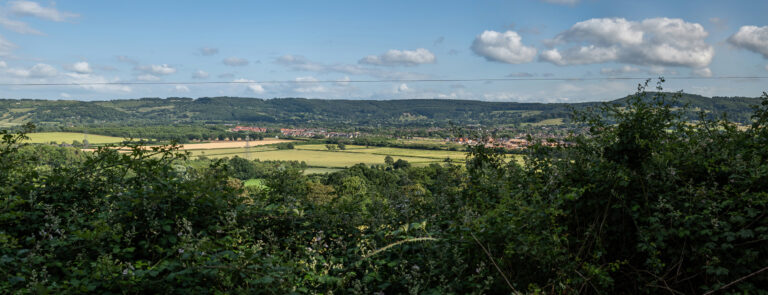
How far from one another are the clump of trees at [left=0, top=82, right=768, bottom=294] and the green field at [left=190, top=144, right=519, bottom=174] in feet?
153

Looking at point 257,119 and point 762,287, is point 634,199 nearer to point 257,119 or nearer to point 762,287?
point 762,287

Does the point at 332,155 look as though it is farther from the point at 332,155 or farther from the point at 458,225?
the point at 458,225

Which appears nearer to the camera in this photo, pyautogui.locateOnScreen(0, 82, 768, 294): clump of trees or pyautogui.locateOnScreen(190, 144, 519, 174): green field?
pyautogui.locateOnScreen(0, 82, 768, 294): clump of trees

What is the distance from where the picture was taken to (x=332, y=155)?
228 ft

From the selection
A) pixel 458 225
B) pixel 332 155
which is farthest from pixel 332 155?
pixel 458 225

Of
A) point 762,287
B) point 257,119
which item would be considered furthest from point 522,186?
point 257,119

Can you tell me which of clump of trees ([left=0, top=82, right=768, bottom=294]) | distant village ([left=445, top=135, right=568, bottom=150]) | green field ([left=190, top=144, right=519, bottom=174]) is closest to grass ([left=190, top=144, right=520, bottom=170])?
green field ([left=190, top=144, right=519, bottom=174])

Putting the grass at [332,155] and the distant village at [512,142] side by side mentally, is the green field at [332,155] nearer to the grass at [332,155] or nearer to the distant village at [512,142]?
the grass at [332,155]

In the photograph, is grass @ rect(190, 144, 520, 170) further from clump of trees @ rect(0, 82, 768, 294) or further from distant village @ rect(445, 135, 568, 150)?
clump of trees @ rect(0, 82, 768, 294)

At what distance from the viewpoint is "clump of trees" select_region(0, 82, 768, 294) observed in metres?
3.04

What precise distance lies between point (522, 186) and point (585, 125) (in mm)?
1432

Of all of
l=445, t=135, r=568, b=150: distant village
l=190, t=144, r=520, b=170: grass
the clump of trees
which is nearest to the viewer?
the clump of trees

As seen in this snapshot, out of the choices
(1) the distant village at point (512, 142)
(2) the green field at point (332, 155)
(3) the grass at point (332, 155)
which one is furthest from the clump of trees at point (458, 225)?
(2) the green field at point (332, 155)

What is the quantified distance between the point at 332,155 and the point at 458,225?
6652cm
